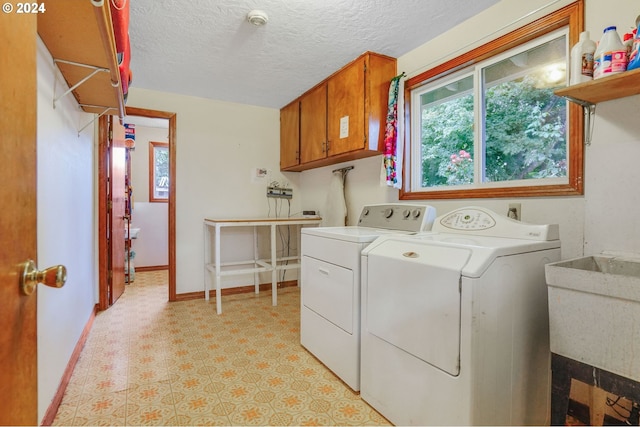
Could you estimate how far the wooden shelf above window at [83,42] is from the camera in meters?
1.07

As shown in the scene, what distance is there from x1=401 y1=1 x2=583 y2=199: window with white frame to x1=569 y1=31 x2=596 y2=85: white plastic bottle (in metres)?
0.24

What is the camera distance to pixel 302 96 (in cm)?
332

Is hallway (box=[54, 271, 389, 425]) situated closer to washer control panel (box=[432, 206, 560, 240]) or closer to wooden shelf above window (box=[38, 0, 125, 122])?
washer control panel (box=[432, 206, 560, 240])

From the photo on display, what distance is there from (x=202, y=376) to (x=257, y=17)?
2223 mm

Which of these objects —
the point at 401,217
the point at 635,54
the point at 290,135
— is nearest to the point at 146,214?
the point at 290,135

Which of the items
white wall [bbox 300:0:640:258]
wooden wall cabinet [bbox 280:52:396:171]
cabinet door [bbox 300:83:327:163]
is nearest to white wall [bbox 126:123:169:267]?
cabinet door [bbox 300:83:327:163]

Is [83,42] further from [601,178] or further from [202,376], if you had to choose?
[601,178]

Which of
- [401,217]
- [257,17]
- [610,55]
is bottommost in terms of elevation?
[401,217]

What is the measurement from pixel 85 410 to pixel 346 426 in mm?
1299

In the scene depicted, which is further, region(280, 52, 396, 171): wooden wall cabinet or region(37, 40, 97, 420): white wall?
region(280, 52, 396, 171): wooden wall cabinet

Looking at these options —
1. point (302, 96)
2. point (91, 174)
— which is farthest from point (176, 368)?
point (302, 96)

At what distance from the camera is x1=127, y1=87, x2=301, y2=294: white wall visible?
334 centimetres

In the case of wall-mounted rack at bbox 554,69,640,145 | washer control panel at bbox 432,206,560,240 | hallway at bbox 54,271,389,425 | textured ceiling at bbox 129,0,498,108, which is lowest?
hallway at bbox 54,271,389,425

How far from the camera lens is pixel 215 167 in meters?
Answer: 3.52
